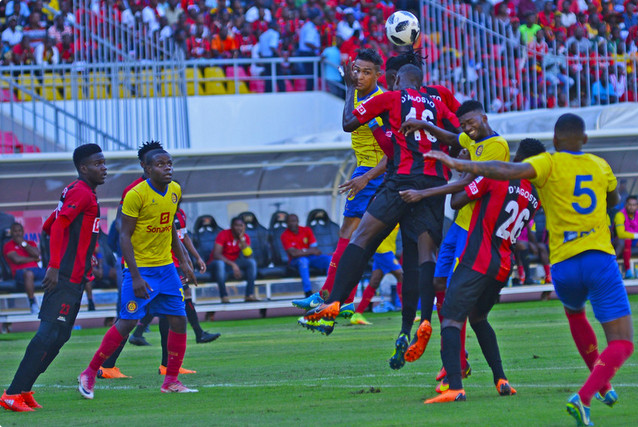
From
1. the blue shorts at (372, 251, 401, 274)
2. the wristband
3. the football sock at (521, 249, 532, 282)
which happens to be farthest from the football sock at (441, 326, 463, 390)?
the football sock at (521, 249, 532, 282)

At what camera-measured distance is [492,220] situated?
7.26 metres

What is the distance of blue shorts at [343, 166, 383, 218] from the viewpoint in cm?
931

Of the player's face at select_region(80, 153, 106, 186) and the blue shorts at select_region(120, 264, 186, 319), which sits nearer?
the player's face at select_region(80, 153, 106, 186)

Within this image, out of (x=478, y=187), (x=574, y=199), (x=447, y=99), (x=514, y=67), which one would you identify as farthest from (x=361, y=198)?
(x=514, y=67)

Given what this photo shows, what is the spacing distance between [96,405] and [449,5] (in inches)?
577

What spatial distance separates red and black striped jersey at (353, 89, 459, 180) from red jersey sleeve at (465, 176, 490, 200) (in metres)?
0.86

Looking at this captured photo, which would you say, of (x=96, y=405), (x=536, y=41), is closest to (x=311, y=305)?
(x=96, y=405)

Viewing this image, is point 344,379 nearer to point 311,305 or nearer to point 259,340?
point 311,305

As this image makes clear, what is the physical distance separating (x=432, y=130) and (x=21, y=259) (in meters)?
11.7

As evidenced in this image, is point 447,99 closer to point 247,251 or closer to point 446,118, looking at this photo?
point 446,118

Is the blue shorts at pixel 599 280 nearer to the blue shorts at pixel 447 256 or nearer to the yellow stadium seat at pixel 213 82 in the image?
the blue shorts at pixel 447 256

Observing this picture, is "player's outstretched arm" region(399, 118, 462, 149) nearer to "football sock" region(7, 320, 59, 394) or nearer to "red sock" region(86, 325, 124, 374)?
"red sock" region(86, 325, 124, 374)

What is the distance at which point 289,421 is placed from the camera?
6707 mm

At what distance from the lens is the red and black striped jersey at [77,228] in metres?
8.30
